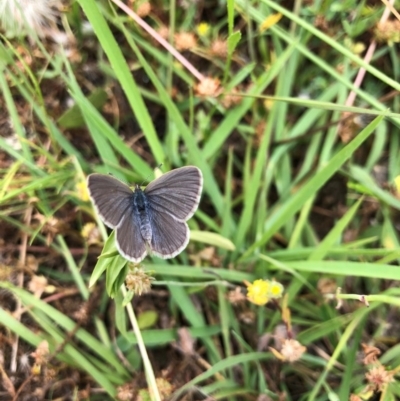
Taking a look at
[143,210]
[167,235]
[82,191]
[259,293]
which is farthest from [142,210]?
[259,293]

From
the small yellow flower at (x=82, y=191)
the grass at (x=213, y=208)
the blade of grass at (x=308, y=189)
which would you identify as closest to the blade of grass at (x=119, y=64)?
the grass at (x=213, y=208)

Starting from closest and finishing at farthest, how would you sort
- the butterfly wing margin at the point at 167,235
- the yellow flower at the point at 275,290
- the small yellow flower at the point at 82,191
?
the butterfly wing margin at the point at 167,235 → the yellow flower at the point at 275,290 → the small yellow flower at the point at 82,191

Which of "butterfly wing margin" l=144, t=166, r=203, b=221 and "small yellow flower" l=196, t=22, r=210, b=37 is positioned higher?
"small yellow flower" l=196, t=22, r=210, b=37

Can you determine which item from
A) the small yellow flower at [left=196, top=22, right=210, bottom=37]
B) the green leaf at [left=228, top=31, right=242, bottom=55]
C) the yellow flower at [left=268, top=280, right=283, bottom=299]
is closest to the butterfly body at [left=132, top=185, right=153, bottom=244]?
the yellow flower at [left=268, top=280, right=283, bottom=299]

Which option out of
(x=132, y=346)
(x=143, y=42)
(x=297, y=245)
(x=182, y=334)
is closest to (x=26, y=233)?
(x=132, y=346)

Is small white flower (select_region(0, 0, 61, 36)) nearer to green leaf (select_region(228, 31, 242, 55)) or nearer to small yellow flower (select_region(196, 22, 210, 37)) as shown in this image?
small yellow flower (select_region(196, 22, 210, 37))

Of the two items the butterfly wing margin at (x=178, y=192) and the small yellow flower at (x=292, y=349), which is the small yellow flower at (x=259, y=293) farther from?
the butterfly wing margin at (x=178, y=192)

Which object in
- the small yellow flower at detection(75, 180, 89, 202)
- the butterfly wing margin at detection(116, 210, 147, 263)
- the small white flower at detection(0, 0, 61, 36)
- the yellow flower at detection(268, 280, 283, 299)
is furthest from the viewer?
the small white flower at detection(0, 0, 61, 36)

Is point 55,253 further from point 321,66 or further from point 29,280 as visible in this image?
point 321,66

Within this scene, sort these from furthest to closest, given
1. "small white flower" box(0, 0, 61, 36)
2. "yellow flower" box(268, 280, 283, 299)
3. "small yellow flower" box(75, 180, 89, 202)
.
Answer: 1. "small white flower" box(0, 0, 61, 36)
2. "small yellow flower" box(75, 180, 89, 202)
3. "yellow flower" box(268, 280, 283, 299)
